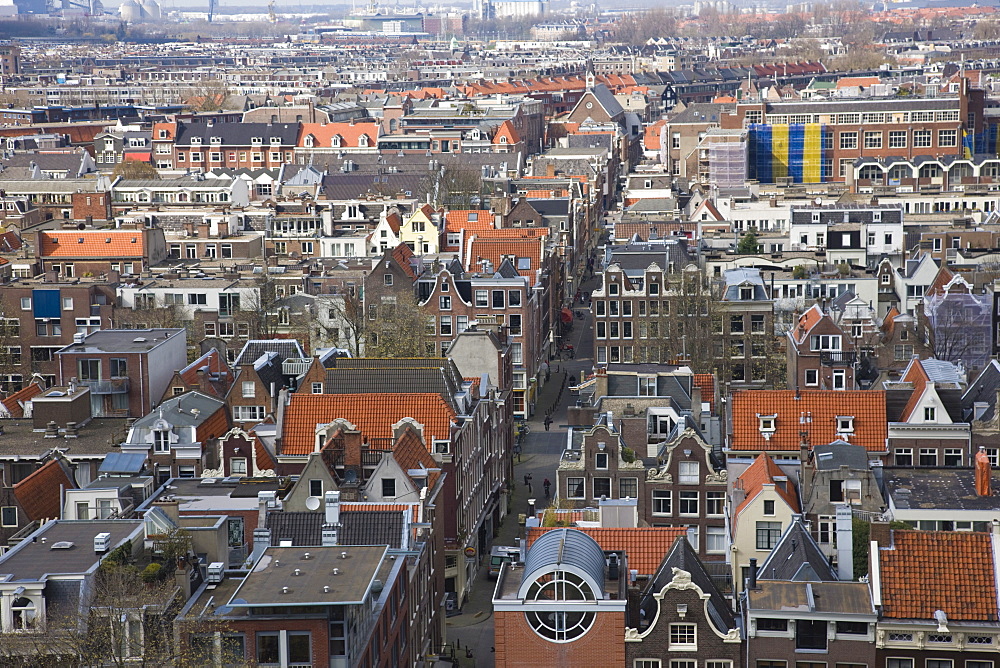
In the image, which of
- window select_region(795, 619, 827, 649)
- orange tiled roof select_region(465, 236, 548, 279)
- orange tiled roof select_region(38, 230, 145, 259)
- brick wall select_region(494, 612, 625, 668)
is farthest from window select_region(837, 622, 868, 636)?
orange tiled roof select_region(38, 230, 145, 259)

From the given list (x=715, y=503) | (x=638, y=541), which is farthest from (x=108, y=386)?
(x=638, y=541)

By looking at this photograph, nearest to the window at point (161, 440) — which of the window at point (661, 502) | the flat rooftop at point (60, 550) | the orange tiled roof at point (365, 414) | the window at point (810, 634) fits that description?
the orange tiled roof at point (365, 414)

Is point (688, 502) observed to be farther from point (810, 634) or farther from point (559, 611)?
point (810, 634)

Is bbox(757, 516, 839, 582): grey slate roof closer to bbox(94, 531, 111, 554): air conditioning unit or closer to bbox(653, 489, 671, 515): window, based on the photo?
bbox(653, 489, 671, 515): window

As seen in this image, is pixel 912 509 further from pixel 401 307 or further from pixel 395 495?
pixel 401 307

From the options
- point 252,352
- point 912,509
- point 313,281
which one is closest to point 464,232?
point 313,281

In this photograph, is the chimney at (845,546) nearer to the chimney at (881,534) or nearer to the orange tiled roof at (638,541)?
the chimney at (881,534)
